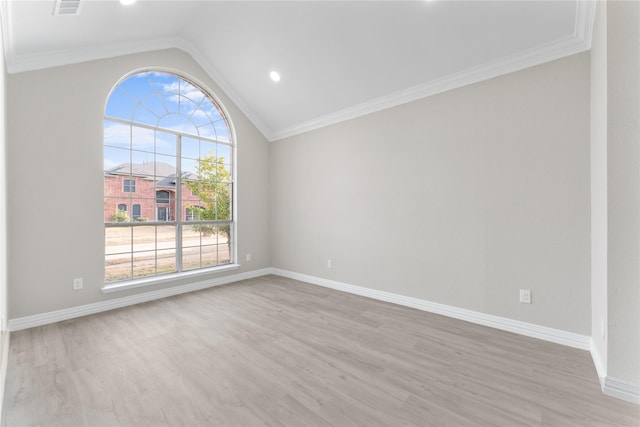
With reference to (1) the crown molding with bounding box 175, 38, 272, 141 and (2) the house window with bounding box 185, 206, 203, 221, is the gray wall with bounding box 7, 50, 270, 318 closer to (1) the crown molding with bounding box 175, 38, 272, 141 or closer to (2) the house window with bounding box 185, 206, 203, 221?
(1) the crown molding with bounding box 175, 38, 272, 141

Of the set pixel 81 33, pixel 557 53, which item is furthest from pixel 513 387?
pixel 81 33

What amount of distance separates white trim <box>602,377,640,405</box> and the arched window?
14.1ft

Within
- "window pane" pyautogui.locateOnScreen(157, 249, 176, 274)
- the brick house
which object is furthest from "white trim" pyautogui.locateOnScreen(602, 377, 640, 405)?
the brick house

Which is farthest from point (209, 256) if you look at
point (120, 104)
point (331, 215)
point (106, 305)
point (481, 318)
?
point (481, 318)

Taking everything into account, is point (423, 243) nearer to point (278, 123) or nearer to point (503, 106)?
point (503, 106)

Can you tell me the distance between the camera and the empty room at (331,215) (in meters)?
1.70

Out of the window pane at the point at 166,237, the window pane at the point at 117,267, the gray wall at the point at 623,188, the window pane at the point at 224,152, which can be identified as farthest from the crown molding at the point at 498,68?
the window pane at the point at 117,267

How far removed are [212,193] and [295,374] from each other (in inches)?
128

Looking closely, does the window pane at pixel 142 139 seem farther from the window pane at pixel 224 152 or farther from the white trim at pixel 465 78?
the white trim at pixel 465 78

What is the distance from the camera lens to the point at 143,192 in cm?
372

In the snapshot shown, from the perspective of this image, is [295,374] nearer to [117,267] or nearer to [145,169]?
[117,267]

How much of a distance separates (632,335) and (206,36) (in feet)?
16.1

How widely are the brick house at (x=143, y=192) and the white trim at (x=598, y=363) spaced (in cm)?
453

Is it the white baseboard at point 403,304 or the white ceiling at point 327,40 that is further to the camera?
the white ceiling at point 327,40
